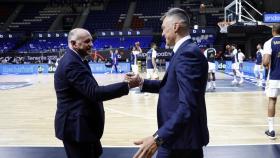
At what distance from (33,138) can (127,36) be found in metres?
28.6

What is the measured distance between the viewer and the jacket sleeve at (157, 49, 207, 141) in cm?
282

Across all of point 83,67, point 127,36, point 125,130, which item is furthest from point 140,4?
point 83,67

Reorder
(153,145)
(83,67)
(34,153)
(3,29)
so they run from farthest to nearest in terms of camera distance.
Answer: (3,29) → (34,153) → (83,67) → (153,145)

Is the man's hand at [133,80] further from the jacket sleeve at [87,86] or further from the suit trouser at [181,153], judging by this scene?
the suit trouser at [181,153]

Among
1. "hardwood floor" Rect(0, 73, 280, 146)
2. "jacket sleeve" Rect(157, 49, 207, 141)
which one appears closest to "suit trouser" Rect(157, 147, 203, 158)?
"jacket sleeve" Rect(157, 49, 207, 141)

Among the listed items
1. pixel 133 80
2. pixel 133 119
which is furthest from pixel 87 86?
pixel 133 119

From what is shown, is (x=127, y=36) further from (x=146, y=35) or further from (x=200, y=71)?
(x=200, y=71)

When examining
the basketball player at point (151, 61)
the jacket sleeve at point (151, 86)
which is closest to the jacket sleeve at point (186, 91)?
the jacket sleeve at point (151, 86)

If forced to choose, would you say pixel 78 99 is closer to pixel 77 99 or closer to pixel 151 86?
pixel 77 99

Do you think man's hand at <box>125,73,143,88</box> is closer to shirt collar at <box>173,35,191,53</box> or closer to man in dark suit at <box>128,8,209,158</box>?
man in dark suit at <box>128,8,209,158</box>

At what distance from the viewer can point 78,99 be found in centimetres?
387

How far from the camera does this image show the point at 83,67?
3.82 metres

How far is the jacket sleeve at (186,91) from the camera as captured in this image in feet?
9.25

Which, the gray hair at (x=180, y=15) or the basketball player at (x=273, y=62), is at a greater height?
the gray hair at (x=180, y=15)
